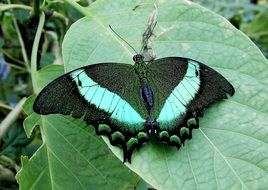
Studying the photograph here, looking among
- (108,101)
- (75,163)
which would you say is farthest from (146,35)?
(75,163)

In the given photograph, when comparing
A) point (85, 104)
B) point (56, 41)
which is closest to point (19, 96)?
point (56, 41)

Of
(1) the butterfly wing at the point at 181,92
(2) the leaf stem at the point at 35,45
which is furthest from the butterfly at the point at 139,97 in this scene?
(2) the leaf stem at the point at 35,45

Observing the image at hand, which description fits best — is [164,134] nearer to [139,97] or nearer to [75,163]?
[139,97]

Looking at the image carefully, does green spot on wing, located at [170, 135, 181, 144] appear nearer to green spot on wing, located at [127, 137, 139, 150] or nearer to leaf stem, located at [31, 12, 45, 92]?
green spot on wing, located at [127, 137, 139, 150]

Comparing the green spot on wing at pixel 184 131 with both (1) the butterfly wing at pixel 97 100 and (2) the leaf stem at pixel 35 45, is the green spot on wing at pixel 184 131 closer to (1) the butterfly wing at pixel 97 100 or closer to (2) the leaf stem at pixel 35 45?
(1) the butterfly wing at pixel 97 100

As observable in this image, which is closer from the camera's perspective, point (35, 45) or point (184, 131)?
point (184, 131)

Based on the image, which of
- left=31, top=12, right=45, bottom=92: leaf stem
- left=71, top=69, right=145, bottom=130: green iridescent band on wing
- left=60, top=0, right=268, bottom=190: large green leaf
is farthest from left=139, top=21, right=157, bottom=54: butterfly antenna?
left=31, top=12, right=45, bottom=92: leaf stem
